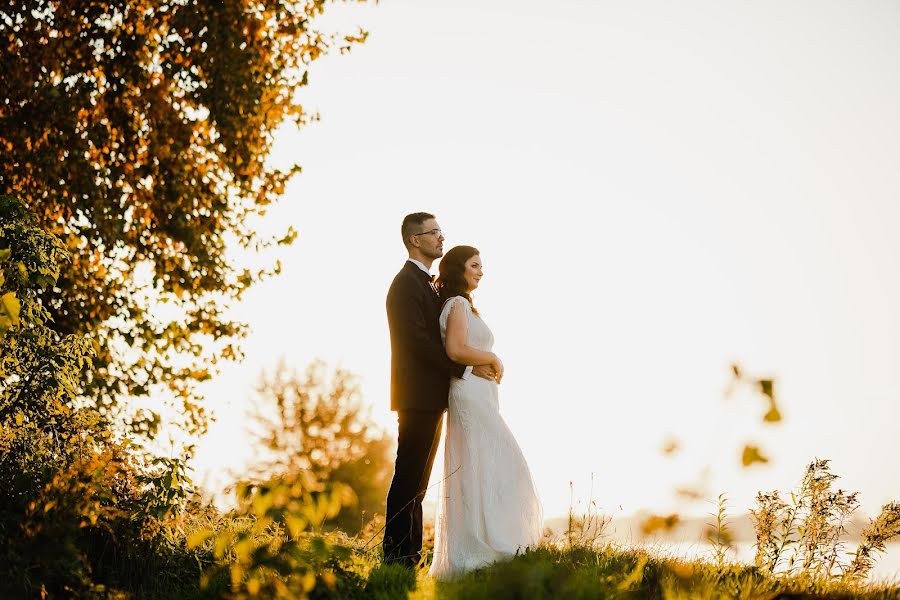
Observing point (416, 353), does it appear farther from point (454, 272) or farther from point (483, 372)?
point (454, 272)

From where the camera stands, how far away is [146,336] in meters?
7.91

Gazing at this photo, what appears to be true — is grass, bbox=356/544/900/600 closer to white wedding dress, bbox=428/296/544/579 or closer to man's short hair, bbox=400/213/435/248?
white wedding dress, bbox=428/296/544/579

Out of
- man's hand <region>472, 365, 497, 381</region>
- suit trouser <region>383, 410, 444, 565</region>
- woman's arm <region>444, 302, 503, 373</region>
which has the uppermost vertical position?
woman's arm <region>444, 302, 503, 373</region>

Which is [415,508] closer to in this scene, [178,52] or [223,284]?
[223,284]

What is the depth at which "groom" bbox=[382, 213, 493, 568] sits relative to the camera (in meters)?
5.60

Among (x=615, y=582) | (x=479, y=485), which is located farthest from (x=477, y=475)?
(x=615, y=582)

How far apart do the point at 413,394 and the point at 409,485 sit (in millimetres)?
651

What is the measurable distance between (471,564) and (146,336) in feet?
14.2

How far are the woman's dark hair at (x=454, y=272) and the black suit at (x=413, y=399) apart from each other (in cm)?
30

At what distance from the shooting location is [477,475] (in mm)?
5695

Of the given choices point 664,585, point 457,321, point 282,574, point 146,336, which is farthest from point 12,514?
point 146,336

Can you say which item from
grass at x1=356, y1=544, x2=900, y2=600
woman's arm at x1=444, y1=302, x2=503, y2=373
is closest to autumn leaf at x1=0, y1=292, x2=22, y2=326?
grass at x1=356, y1=544, x2=900, y2=600

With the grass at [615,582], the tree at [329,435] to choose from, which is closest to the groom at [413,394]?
the grass at [615,582]

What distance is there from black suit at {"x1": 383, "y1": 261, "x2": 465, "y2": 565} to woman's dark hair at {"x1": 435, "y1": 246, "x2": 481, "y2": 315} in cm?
30
